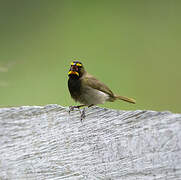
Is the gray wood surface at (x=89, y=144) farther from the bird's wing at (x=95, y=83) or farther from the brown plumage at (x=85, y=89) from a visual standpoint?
the bird's wing at (x=95, y=83)

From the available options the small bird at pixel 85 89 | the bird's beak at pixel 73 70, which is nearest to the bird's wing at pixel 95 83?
the small bird at pixel 85 89

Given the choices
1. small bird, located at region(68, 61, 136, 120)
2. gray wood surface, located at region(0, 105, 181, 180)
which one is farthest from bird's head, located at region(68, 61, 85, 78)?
gray wood surface, located at region(0, 105, 181, 180)

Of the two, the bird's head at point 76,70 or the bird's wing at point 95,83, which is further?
the bird's wing at point 95,83

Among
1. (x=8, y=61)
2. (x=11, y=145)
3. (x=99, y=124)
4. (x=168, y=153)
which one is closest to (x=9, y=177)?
(x=11, y=145)

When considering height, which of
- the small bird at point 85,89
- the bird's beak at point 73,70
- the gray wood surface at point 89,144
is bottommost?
the gray wood surface at point 89,144

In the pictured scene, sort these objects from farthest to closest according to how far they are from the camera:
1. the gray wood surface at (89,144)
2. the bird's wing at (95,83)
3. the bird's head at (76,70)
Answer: the bird's wing at (95,83)
the bird's head at (76,70)
the gray wood surface at (89,144)

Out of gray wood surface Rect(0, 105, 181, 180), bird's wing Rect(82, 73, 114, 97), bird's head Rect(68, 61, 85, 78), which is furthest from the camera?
bird's wing Rect(82, 73, 114, 97)

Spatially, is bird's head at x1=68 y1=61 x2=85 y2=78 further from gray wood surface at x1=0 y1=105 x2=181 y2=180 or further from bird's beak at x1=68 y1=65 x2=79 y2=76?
gray wood surface at x1=0 y1=105 x2=181 y2=180

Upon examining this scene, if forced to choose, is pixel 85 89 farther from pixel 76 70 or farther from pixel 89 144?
pixel 89 144
